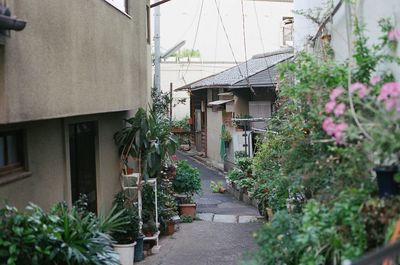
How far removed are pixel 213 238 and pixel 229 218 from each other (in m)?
2.81

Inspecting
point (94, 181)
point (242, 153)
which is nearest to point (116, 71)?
point (94, 181)

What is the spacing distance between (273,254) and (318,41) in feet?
14.3

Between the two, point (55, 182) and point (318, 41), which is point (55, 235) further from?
point (318, 41)

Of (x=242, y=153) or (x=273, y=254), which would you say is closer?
(x=273, y=254)

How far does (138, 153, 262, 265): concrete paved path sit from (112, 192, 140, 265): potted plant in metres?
0.64

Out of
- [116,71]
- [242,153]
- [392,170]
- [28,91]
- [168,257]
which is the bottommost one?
[168,257]

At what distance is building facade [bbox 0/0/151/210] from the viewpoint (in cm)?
494

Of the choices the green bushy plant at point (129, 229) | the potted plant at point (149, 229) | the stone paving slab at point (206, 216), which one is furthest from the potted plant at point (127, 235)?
the stone paving slab at point (206, 216)

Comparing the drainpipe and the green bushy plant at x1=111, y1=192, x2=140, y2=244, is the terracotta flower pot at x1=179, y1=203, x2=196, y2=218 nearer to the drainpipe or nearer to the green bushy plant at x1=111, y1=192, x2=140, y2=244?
the green bushy plant at x1=111, y1=192, x2=140, y2=244

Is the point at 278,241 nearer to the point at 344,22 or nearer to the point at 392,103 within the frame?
the point at 392,103

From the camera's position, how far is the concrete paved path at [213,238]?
938 cm

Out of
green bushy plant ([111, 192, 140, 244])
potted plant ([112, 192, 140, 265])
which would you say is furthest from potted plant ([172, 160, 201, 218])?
green bushy plant ([111, 192, 140, 244])

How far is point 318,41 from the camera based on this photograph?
726cm

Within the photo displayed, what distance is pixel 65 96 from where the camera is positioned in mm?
5988
